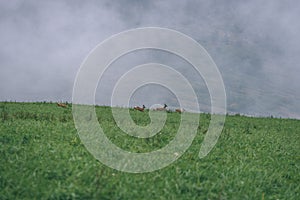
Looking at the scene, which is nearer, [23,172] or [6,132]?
[23,172]

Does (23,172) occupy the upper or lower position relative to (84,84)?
lower

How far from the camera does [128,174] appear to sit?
1020cm

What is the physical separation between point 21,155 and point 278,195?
739 cm

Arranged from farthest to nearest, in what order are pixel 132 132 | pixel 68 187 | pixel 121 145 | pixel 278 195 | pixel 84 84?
1. pixel 84 84
2. pixel 132 132
3. pixel 121 145
4. pixel 278 195
5. pixel 68 187

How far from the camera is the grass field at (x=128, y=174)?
29.2ft

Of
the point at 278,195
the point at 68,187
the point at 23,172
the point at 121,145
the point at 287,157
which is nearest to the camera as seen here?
the point at 68,187

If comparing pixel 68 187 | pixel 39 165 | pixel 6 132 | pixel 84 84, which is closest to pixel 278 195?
pixel 68 187

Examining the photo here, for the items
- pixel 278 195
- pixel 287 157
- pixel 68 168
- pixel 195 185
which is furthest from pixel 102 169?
pixel 287 157

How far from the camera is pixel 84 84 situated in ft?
61.3

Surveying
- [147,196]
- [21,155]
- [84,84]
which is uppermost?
[84,84]

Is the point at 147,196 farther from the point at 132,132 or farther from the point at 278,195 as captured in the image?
the point at 132,132

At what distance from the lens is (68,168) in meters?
9.91

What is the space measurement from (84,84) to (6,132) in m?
5.62

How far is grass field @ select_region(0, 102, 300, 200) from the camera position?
29.2ft
